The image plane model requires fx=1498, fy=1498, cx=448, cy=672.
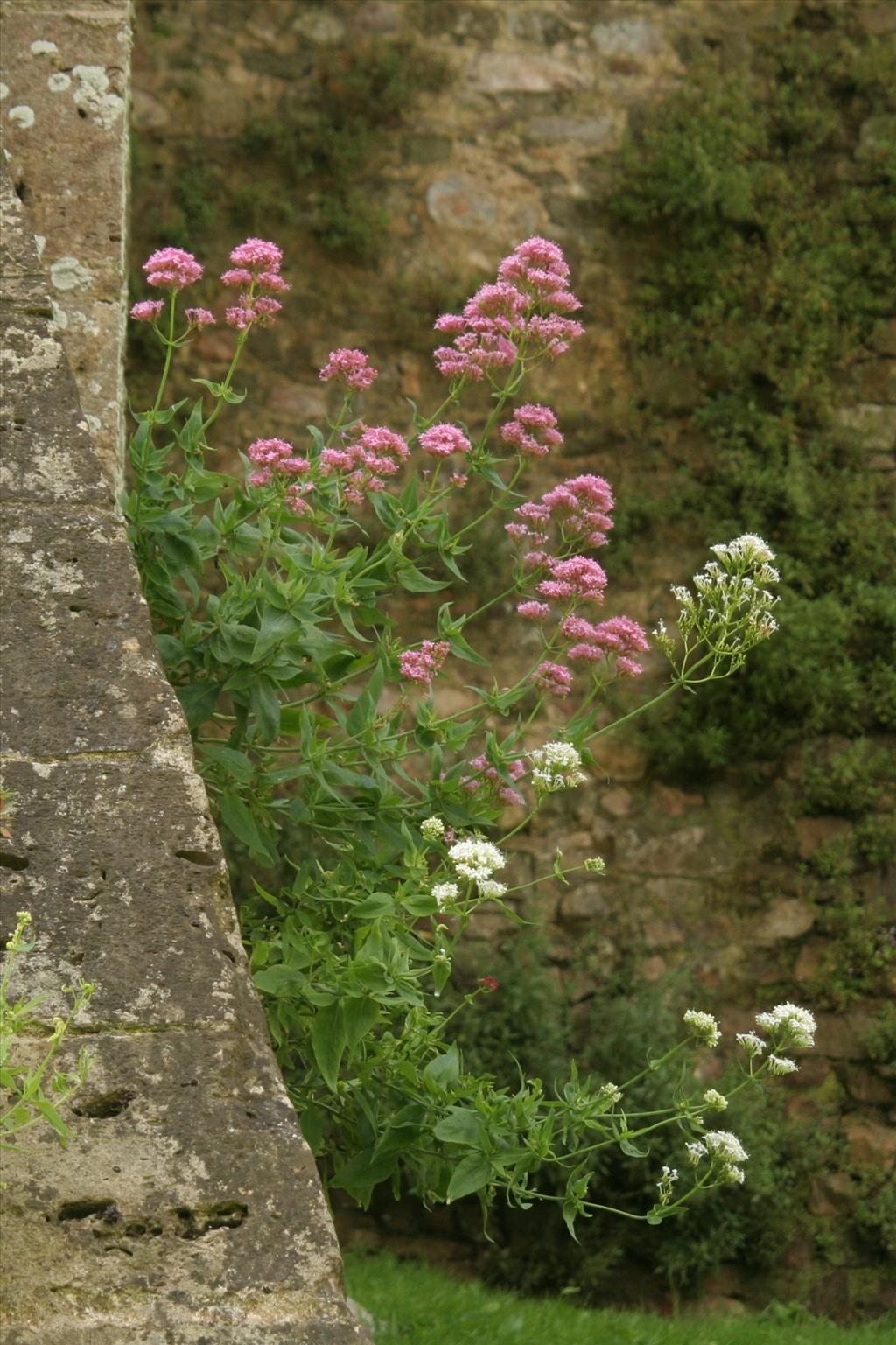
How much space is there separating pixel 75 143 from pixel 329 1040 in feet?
6.13

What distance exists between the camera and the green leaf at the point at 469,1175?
7.72 feet

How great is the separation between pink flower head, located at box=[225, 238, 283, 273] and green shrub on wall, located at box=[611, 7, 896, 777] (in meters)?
3.12

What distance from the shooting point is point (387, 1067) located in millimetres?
2533

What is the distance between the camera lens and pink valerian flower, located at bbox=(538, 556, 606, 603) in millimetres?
2900

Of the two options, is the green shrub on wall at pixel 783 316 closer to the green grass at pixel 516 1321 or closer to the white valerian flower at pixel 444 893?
the green grass at pixel 516 1321

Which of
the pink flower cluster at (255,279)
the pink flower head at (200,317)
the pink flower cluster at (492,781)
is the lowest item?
the pink flower cluster at (492,781)

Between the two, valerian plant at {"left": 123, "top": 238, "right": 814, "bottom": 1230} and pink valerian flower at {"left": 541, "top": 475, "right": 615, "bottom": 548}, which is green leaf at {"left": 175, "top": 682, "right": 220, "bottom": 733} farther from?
pink valerian flower at {"left": 541, "top": 475, "right": 615, "bottom": 548}

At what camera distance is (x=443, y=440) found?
2.87 m

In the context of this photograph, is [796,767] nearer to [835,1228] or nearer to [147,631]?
[835,1228]

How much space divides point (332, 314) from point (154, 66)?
119cm

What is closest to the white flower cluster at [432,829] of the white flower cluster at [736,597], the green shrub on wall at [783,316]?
the white flower cluster at [736,597]

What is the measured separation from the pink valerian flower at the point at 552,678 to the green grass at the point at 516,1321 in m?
1.66

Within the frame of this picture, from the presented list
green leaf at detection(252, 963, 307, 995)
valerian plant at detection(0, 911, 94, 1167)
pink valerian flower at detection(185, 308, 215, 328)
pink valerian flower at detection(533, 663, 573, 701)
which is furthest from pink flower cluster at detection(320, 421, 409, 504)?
valerian plant at detection(0, 911, 94, 1167)

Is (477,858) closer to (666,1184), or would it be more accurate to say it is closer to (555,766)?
(555,766)
